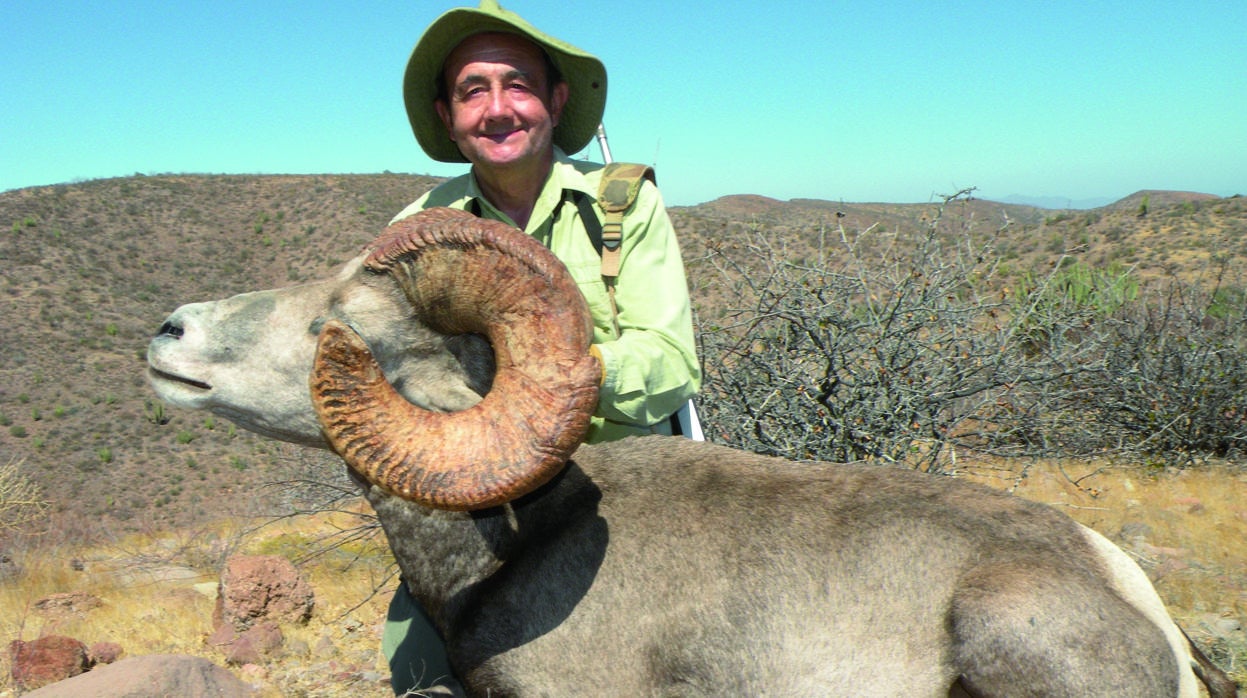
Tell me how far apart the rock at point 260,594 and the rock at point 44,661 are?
3.42 feet

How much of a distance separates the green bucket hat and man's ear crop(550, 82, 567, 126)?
49mm

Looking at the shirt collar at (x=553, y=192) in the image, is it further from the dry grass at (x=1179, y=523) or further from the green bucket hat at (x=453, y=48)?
the dry grass at (x=1179, y=523)

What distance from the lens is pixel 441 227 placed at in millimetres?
2930

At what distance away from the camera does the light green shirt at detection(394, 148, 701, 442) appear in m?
3.43

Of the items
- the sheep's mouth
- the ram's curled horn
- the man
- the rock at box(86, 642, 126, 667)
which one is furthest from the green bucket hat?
the rock at box(86, 642, 126, 667)

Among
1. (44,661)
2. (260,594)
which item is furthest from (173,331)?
(260,594)

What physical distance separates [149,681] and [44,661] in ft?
5.36

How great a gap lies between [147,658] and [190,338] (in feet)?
5.50

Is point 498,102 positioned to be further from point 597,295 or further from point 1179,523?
point 1179,523

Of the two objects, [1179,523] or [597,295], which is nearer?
[597,295]

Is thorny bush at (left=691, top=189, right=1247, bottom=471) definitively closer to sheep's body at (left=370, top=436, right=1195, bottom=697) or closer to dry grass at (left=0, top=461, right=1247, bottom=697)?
dry grass at (left=0, top=461, right=1247, bottom=697)

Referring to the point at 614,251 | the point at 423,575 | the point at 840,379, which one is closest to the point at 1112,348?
the point at 840,379

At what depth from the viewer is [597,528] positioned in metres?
3.28

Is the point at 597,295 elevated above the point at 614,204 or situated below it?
below
